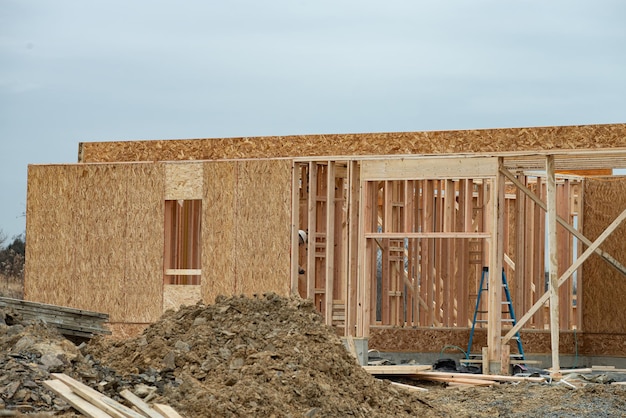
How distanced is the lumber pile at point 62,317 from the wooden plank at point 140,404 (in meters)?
2.40

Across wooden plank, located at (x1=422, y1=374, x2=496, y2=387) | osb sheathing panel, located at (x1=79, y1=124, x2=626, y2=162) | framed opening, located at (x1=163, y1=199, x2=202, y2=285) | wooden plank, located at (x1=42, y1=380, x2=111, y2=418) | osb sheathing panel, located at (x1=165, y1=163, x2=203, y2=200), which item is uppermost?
osb sheathing panel, located at (x1=79, y1=124, x2=626, y2=162)

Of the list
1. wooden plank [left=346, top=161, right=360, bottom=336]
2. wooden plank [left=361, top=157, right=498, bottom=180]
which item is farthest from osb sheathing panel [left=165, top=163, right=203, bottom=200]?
wooden plank [left=361, top=157, right=498, bottom=180]

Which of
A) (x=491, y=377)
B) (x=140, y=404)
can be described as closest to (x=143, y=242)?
(x=491, y=377)

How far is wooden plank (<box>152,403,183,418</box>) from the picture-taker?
9213 millimetres

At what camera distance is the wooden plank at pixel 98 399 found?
8.95 metres

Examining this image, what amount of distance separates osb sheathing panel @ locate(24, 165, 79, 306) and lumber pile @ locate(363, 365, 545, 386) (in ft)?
20.8

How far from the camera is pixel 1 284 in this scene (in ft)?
104

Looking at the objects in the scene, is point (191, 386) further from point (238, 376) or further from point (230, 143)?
point (230, 143)

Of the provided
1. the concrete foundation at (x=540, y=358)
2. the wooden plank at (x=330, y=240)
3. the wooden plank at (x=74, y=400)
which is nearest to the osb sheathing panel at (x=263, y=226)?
the wooden plank at (x=330, y=240)

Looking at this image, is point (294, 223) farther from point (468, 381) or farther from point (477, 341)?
point (477, 341)

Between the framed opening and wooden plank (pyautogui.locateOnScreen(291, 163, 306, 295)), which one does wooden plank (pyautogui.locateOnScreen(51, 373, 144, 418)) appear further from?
the framed opening

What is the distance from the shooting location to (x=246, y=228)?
17.9 metres

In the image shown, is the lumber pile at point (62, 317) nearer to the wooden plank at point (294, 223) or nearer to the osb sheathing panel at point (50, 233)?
the wooden plank at point (294, 223)

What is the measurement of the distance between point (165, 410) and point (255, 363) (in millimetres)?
1707
